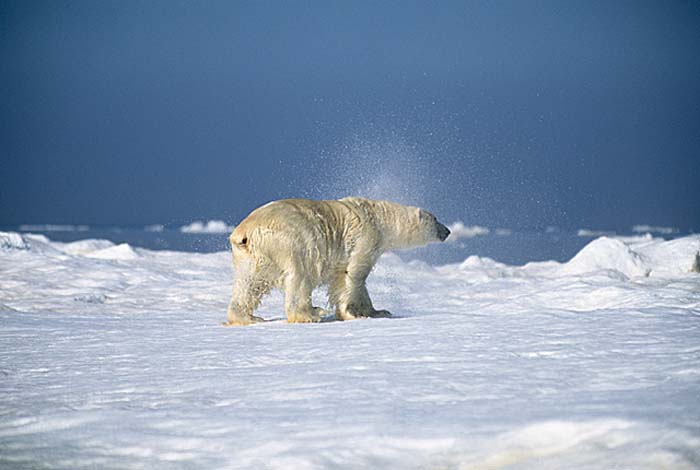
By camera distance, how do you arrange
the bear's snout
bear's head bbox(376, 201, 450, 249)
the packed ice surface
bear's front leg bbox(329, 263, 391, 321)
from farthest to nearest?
the bear's snout
bear's head bbox(376, 201, 450, 249)
bear's front leg bbox(329, 263, 391, 321)
the packed ice surface

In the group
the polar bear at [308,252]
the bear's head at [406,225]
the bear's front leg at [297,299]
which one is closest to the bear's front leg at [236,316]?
the polar bear at [308,252]

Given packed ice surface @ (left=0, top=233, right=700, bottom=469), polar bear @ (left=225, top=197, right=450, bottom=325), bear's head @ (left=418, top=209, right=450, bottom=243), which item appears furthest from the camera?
bear's head @ (left=418, top=209, right=450, bottom=243)

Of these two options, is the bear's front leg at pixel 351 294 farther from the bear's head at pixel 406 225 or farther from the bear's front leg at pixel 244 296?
the bear's front leg at pixel 244 296

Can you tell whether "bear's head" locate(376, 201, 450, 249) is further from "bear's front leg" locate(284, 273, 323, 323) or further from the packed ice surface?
the packed ice surface

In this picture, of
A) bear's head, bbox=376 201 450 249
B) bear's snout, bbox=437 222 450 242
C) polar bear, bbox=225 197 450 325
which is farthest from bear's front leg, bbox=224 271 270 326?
bear's snout, bbox=437 222 450 242

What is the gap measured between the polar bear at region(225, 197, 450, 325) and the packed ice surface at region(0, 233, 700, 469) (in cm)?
37

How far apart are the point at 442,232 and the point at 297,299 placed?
2078mm

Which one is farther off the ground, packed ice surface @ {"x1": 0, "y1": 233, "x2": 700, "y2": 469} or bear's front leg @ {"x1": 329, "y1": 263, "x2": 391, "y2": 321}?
bear's front leg @ {"x1": 329, "y1": 263, "x2": 391, "y2": 321}

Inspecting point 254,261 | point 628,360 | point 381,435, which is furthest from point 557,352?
point 254,261

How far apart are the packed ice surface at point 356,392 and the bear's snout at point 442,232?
89.4 inches

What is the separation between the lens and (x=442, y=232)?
7.14 m

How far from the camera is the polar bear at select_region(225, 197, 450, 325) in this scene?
5.62 meters

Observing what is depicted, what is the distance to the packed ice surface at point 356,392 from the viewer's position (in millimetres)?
1943

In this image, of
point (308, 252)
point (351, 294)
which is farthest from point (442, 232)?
point (308, 252)
